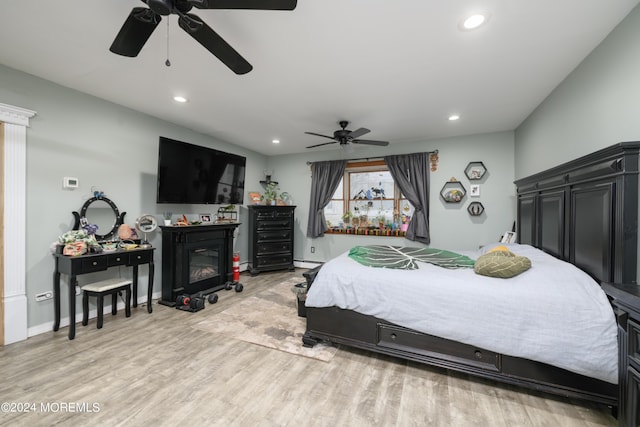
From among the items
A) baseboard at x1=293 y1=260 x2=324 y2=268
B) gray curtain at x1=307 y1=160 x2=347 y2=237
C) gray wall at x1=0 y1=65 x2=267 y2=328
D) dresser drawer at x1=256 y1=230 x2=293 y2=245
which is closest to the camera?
gray wall at x1=0 y1=65 x2=267 y2=328

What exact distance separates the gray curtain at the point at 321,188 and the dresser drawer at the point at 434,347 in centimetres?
Answer: 326

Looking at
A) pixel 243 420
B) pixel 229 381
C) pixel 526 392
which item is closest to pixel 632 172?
pixel 526 392

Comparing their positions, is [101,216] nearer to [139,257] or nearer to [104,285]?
[139,257]

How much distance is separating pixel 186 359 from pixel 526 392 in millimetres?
2614

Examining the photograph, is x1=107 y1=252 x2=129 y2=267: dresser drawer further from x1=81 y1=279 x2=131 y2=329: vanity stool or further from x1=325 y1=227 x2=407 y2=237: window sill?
x1=325 y1=227 x2=407 y2=237: window sill

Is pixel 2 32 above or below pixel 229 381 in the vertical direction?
above

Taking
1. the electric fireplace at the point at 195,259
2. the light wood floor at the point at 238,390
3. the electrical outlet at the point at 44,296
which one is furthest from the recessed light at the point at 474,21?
the electrical outlet at the point at 44,296

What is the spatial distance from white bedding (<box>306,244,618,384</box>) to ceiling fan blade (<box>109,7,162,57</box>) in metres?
2.11

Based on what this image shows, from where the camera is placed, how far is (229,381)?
1884 millimetres

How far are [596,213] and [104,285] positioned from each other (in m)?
4.36

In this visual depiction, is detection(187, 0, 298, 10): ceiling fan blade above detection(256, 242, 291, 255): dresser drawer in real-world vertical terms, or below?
above

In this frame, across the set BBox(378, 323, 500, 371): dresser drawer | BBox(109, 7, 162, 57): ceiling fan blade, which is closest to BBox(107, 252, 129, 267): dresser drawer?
BBox(109, 7, 162, 57): ceiling fan blade

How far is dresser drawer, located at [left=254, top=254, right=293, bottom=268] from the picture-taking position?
4941 millimetres

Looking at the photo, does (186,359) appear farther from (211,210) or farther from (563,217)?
(563,217)
